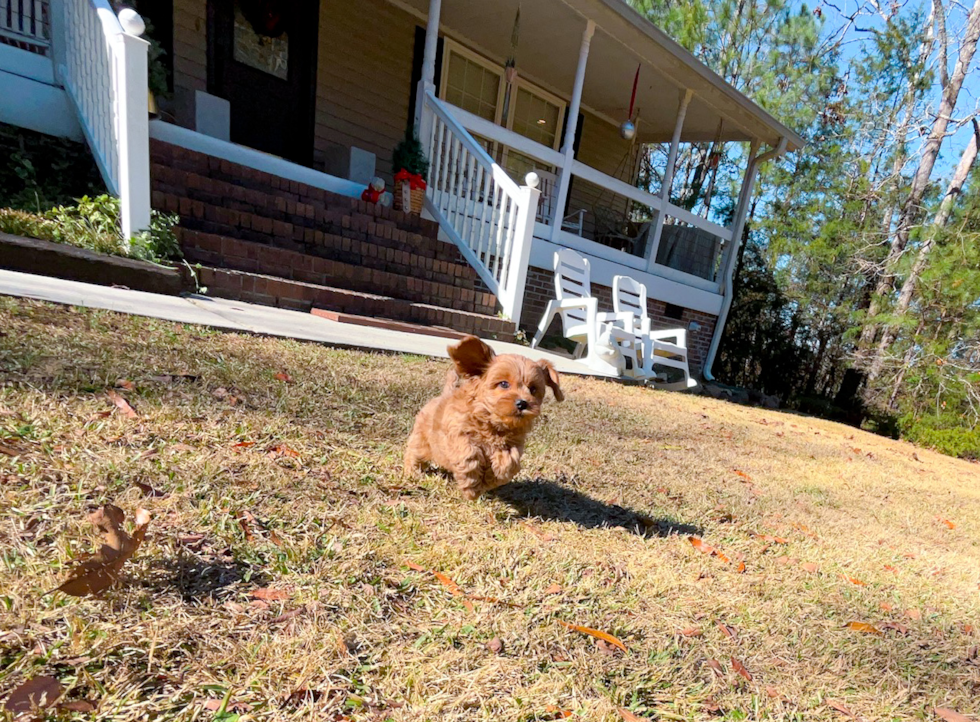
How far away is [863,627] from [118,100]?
594 cm

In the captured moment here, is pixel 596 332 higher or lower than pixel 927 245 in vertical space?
lower

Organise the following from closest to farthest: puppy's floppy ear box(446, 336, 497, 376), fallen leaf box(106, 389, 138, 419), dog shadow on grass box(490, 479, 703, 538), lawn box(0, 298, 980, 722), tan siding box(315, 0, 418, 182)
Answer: lawn box(0, 298, 980, 722)
puppy's floppy ear box(446, 336, 497, 376)
fallen leaf box(106, 389, 138, 419)
dog shadow on grass box(490, 479, 703, 538)
tan siding box(315, 0, 418, 182)

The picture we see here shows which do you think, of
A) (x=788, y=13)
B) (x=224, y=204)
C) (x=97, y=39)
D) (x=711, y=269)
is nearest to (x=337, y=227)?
(x=224, y=204)


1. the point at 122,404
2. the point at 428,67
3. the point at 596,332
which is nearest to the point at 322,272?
the point at 596,332

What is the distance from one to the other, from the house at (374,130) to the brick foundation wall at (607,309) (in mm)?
41

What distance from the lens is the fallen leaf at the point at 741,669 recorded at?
143 cm

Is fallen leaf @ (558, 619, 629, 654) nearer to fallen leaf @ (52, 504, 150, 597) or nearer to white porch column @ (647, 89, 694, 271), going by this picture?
fallen leaf @ (52, 504, 150, 597)

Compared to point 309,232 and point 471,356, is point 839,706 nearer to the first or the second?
point 471,356

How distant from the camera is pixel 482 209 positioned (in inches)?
282

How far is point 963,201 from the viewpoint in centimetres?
996

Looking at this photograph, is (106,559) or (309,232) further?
(309,232)

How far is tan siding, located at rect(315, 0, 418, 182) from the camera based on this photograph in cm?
812

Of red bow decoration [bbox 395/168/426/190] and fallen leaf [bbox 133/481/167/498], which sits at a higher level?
red bow decoration [bbox 395/168/426/190]

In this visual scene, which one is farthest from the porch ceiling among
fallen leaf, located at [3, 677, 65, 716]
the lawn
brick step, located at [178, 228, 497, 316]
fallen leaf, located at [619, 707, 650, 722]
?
fallen leaf, located at [3, 677, 65, 716]
